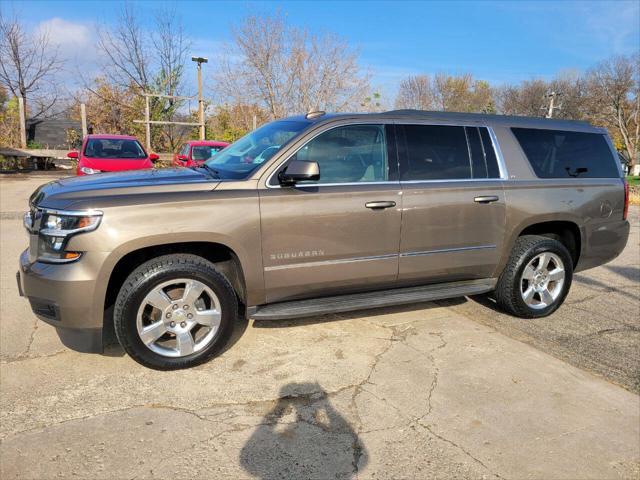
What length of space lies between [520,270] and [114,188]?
3608 millimetres

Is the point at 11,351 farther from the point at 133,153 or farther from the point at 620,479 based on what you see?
the point at 133,153

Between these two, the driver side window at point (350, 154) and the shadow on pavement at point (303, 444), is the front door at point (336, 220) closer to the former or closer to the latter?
the driver side window at point (350, 154)

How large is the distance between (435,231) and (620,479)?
2.10m

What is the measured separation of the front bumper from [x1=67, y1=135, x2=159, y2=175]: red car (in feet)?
24.5

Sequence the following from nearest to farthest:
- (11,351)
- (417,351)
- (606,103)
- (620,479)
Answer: (620,479) < (11,351) < (417,351) < (606,103)

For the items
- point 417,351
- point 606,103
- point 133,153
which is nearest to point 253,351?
point 417,351

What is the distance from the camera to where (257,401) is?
9.76 ft

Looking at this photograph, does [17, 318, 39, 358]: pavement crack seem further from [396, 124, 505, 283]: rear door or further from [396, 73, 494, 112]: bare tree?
[396, 73, 494, 112]: bare tree

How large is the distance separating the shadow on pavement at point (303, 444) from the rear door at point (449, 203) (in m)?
1.50

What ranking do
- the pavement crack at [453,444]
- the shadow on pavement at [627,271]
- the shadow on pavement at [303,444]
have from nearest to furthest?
1. the shadow on pavement at [303,444]
2. the pavement crack at [453,444]
3. the shadow on pavement at [627,271]

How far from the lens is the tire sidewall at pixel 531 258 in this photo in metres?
4.36

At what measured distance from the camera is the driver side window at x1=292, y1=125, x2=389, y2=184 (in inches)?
143

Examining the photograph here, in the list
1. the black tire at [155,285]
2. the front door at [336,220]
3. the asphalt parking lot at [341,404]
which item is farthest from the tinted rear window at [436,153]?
the black tire at [155,285]

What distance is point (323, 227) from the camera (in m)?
3.51
